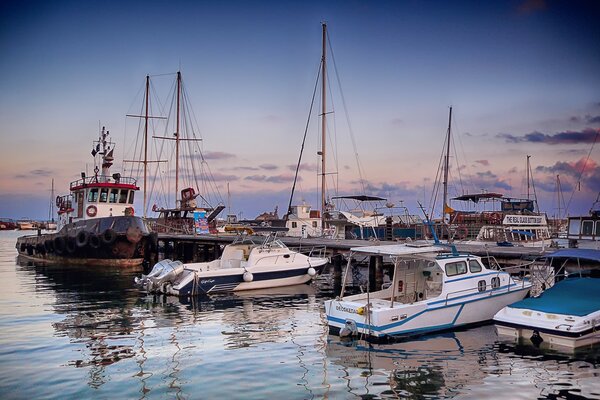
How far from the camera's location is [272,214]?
96562mm

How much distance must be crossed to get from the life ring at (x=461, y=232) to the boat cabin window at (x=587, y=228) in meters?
12.4

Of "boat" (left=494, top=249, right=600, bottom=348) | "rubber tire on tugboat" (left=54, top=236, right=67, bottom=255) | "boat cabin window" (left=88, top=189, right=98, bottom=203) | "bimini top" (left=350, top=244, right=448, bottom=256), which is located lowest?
"boat" (left=494, top=249, right=600, bottom=348)

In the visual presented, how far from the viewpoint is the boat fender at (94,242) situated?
39.4 meters

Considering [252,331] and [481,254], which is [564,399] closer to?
[252,331]

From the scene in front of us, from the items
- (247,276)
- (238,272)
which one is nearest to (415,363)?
(247,276)

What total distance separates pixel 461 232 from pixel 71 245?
1283 inches

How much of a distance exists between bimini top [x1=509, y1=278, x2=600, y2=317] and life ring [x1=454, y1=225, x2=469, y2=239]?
25.2m

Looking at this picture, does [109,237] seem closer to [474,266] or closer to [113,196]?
[113,196]

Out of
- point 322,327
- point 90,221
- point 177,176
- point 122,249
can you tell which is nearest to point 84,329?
point 322,327

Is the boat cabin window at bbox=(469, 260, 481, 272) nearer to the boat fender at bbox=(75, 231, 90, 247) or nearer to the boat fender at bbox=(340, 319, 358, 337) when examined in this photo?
the boat fender at bbox=(340, 319, 358, 337)

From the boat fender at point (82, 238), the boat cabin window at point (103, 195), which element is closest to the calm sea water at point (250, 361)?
the boat fender at point (82, 238)

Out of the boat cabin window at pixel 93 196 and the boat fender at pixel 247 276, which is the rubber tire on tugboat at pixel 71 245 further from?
the boat fender at pixel 247 276

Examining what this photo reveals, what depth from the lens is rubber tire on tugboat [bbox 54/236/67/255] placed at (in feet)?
139

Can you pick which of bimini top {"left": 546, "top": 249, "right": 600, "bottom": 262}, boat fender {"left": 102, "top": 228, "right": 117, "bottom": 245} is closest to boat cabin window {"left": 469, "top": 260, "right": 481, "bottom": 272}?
bimini top {"left": 546, "top": 249, "right": 600, "bottom": 262}
